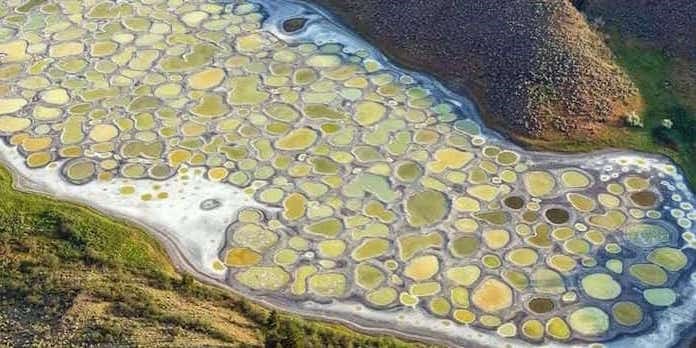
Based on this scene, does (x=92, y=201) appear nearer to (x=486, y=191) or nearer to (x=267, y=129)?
(x=267, y=129)

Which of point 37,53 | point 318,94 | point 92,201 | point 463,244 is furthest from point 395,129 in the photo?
point 37,53

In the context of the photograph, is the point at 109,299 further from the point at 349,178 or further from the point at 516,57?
the point at 516,57

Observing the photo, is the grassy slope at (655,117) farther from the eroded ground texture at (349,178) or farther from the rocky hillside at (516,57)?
the eroded ground texture at (349,178)

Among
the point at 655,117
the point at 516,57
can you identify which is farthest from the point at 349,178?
the point at 655,117

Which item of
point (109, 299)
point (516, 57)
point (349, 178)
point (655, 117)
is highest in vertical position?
point (516, 57)

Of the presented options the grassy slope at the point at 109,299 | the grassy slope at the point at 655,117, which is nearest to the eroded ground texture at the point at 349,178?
the grassy slope at the point at 655,117

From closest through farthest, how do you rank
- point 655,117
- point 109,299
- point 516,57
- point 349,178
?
1. point 109,299
2. point 349,178
3. point 655,117
4. point 516,57
